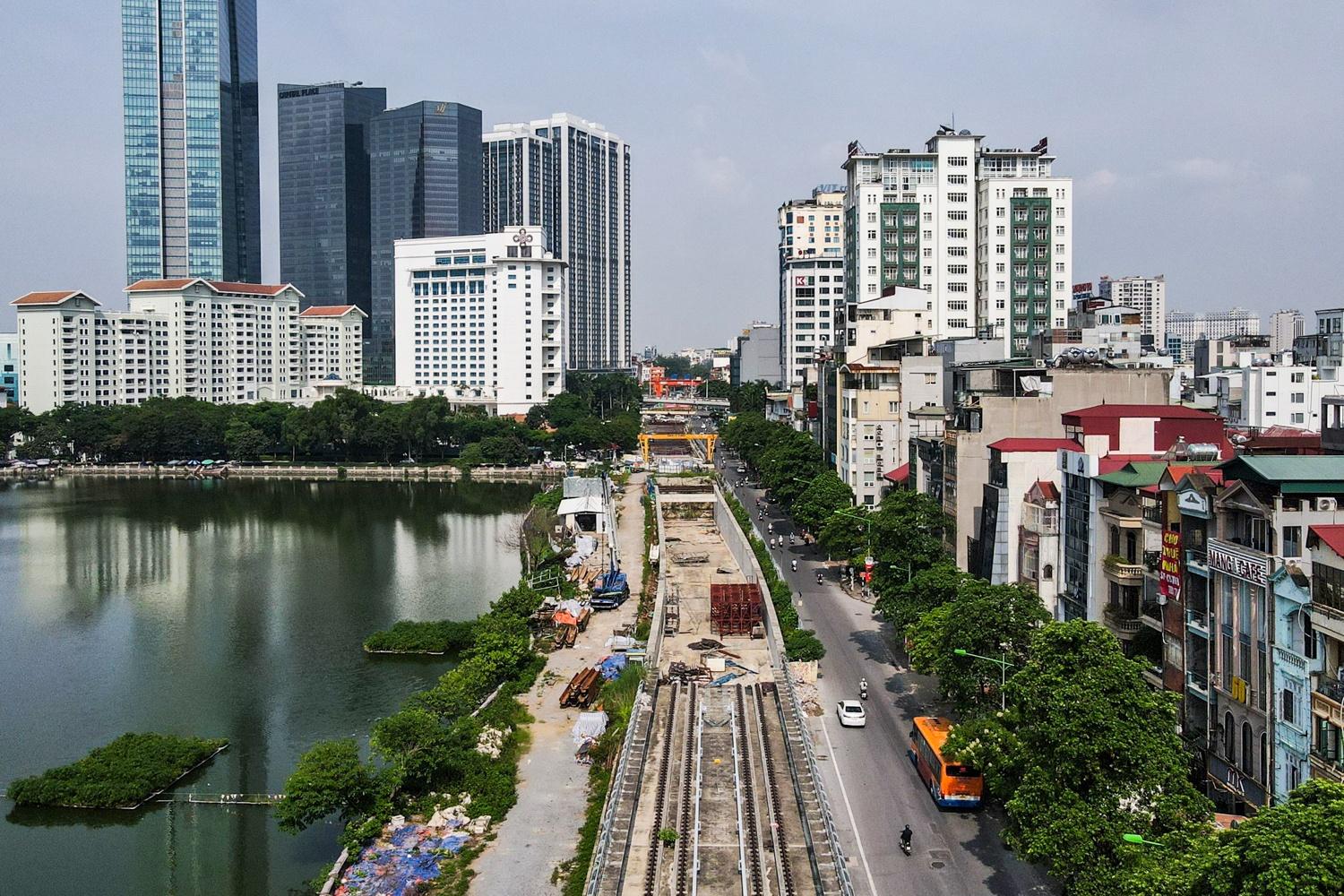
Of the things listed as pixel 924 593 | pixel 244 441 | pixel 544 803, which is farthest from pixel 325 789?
pixel 244 441

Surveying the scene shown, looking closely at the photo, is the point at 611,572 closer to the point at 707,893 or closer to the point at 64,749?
the point at 64,749

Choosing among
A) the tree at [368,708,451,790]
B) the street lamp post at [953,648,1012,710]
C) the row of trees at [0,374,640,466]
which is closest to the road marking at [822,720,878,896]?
the street lamp post at [953,648,1012,710]

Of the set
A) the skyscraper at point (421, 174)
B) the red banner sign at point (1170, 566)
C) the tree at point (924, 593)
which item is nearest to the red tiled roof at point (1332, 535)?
the red banner sign at point (1170, 566)

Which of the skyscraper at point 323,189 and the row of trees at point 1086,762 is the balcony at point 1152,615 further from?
the skyscraper at point 323,189

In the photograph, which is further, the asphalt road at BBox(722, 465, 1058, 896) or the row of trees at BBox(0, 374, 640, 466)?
the row of trees at BBox(0, 374, 640, 466)

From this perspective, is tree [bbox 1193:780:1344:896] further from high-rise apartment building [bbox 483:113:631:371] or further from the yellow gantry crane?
high-rise apartment building [bbox 483:113:631:371]

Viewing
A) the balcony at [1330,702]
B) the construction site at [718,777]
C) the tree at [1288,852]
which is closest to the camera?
the tree at [1288,852]
